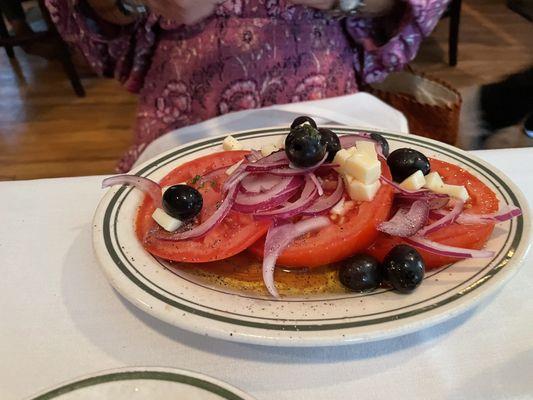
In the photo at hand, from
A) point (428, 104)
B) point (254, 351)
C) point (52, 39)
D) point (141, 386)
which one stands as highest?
point (141, 386)

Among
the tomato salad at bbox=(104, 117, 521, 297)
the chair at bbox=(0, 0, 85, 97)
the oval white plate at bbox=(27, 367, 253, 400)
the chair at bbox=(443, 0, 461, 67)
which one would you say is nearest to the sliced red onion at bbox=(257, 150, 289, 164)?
the tomato salad at bbox=(104, 117, 521, 297)

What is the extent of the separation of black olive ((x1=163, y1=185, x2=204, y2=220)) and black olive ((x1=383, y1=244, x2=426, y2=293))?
0.29 metres

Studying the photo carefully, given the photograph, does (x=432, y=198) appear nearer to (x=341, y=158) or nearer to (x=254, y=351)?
(x=341, y=158)

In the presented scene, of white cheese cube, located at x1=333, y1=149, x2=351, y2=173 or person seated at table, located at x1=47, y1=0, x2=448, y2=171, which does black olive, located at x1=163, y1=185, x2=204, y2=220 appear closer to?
white cheese cube, located at x1=333, y1=149, x2=351, y2=173

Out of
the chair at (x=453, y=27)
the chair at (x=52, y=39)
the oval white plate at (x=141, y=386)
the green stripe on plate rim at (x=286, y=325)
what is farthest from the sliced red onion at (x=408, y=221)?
the chair at (x=453, y=27)

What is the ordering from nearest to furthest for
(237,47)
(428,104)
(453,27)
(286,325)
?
(286,325), (237,47), (428,104), (453,27)

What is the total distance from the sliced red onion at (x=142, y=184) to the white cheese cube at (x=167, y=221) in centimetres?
4

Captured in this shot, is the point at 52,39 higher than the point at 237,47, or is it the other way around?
the point at 237,47

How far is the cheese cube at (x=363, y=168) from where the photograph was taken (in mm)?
801

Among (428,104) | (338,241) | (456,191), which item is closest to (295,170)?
(338,241)

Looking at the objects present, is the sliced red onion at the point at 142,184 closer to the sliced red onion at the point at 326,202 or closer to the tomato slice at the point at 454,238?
the sliced red onion at the point at 326,202

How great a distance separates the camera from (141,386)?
56 cm

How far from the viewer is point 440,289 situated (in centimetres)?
71

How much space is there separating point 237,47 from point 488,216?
0.83 metres
